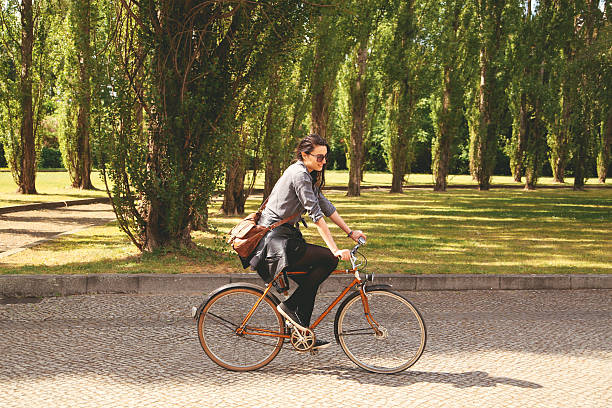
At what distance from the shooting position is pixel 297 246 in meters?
4.69

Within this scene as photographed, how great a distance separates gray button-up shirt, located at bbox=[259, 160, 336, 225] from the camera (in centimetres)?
461

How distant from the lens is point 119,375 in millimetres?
4582

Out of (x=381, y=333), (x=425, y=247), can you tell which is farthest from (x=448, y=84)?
(x=381, y=333)

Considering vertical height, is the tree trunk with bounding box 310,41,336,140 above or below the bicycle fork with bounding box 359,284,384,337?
above

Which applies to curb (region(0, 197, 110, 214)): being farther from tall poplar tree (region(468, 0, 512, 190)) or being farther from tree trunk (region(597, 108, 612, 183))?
tree trunk (region(597, 108, 612, 183))

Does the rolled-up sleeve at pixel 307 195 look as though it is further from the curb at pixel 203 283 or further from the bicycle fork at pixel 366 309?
the curb at pixel 203 283

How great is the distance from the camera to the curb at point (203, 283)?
24.6 ft

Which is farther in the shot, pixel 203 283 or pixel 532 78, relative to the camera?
pixel 532 78

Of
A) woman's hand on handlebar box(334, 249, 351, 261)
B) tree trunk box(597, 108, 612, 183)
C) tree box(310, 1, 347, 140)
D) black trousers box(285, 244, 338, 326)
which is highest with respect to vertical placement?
tree box(310, 1, 347, 140)

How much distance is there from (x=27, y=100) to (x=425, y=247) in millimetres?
Result: 16721

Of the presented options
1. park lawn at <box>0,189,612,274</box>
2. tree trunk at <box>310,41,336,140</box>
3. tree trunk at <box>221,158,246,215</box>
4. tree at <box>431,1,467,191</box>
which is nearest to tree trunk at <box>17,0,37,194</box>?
park lawn at <box>0,189,612,274</box>

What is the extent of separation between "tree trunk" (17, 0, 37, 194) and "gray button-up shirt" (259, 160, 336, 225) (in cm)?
2006

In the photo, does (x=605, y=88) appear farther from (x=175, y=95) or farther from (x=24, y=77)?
(x=175, y=95)

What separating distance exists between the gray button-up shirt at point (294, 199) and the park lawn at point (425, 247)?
394 centimetres
